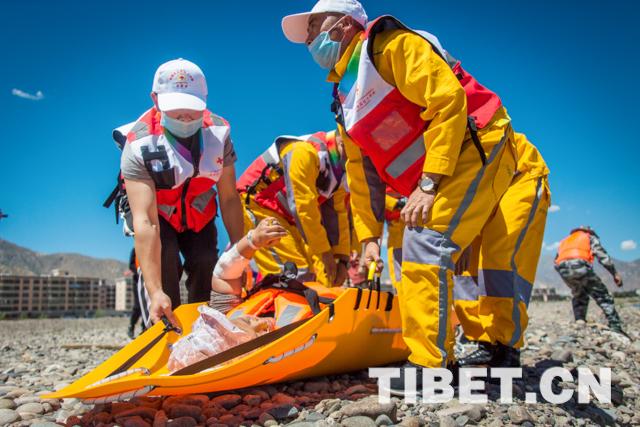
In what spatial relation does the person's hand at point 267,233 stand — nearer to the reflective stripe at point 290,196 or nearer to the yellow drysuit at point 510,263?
the yellow drysuit at point 510,263

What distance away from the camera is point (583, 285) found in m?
7.92

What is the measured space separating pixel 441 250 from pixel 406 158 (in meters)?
0.65

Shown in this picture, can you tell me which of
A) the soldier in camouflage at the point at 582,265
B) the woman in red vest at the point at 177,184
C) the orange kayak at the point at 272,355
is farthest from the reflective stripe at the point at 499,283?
the soldier in camouflage at the point at 582,265

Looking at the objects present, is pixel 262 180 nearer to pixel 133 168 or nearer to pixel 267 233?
pixel 133 168

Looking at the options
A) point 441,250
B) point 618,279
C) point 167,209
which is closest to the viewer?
point 441,250

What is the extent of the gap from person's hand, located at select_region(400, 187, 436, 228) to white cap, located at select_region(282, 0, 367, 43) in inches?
48.3

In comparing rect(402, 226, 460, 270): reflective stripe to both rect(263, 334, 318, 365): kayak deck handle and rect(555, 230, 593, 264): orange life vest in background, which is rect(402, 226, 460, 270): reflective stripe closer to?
rect(263, 334, 318, 365): kayak deck handle

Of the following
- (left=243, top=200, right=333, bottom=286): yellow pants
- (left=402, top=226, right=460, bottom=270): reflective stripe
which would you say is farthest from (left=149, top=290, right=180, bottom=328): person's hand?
(left=243, top=200, right=333, bottom=286): yellow pants

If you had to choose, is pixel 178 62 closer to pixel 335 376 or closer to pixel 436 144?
pixel 436 144

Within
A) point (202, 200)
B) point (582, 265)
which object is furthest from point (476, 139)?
point (582, 265)

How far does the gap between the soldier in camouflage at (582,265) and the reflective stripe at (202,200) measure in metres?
6.57

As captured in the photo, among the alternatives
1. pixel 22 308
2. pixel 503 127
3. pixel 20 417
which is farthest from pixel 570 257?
pixel 22 308

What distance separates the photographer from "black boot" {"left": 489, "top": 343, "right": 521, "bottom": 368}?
119 inches

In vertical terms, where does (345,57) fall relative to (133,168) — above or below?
above
